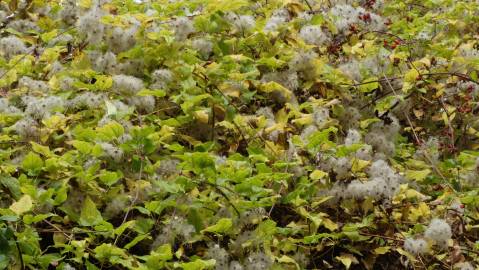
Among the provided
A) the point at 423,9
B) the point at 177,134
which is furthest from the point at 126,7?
the point at 423,9

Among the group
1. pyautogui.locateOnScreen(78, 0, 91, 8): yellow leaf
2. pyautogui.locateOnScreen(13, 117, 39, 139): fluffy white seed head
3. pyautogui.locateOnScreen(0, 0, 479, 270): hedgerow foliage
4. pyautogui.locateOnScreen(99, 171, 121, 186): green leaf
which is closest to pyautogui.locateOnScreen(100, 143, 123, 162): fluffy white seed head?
pyautogui.locateOnScreen(0, 0, 479, 270): hedgerow foliage

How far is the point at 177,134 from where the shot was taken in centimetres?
294

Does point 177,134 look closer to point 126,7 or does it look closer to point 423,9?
point 126,7

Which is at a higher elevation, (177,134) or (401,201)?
(177,134)

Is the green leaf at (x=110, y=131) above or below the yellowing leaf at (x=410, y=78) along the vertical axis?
above

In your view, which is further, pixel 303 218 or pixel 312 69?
pixel 312 69

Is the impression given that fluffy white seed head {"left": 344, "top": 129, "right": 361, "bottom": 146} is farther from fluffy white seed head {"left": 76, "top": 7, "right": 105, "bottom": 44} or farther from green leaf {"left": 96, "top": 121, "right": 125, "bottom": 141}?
fluffy white seed head {"left": 76, "top": 7, "right": 105, "bottom": 44}

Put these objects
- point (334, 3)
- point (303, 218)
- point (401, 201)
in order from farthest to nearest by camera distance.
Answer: point (334, 3)
point (401, 201)
point (303, 218)

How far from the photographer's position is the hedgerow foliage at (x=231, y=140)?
7.84 ft

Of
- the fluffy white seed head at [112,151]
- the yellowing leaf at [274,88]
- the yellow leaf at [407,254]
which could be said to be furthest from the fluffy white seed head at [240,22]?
the yellow leaf at [407,254]

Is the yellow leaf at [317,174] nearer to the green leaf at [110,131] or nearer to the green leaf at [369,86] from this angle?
the green leaf at [110,131]

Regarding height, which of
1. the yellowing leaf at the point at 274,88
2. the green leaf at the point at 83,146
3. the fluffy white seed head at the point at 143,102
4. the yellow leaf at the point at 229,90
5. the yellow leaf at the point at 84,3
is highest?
the yellow leaf at the point at 84,3

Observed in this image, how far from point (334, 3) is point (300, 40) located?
1.05 metres

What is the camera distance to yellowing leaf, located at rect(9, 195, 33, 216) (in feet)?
6.88
